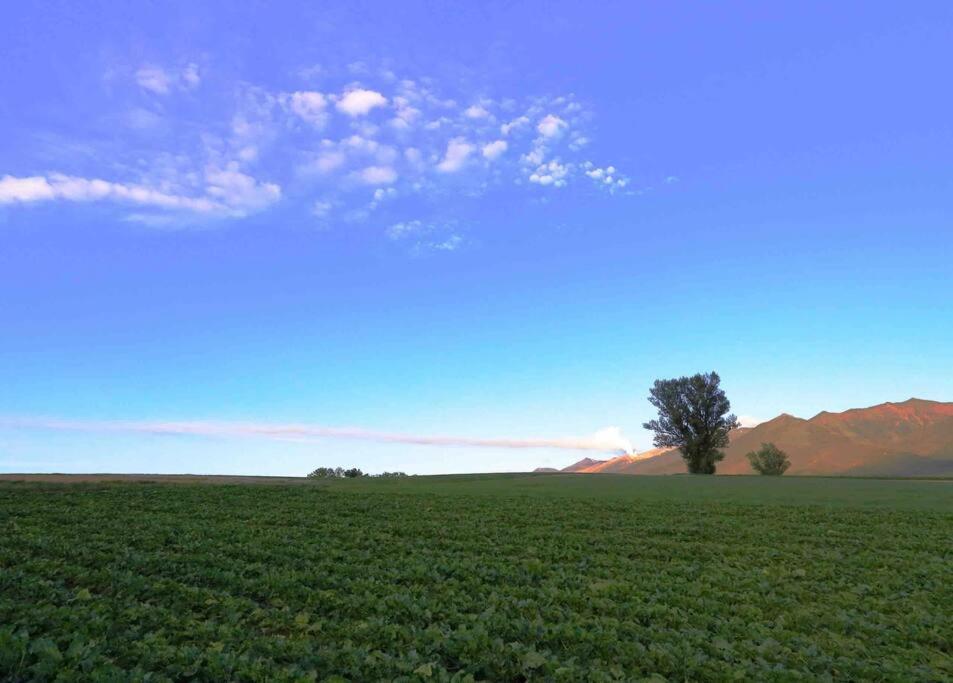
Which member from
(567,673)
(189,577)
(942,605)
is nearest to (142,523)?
(189,577)

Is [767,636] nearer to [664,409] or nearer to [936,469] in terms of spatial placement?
[664,409]

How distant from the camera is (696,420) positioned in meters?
103

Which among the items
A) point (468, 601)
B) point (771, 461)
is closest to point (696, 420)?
point (771, 461)

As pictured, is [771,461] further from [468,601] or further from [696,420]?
[468,601]

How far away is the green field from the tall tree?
77743 millimetres

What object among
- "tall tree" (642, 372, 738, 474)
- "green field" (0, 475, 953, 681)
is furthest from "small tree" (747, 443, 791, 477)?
"green field" (0, 475, 953, 681)

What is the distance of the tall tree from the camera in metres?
102

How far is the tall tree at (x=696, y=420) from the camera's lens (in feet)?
335

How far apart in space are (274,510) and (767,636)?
28.5m

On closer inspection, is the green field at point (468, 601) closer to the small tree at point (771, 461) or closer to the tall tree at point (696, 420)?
the tall tree at point (696, 420)

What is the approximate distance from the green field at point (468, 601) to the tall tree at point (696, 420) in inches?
3061

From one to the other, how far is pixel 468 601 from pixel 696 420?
9914 centimetres

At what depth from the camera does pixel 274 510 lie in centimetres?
3341

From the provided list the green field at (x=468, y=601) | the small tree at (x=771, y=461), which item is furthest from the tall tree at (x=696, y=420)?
the green field at (x=468, y=601)
